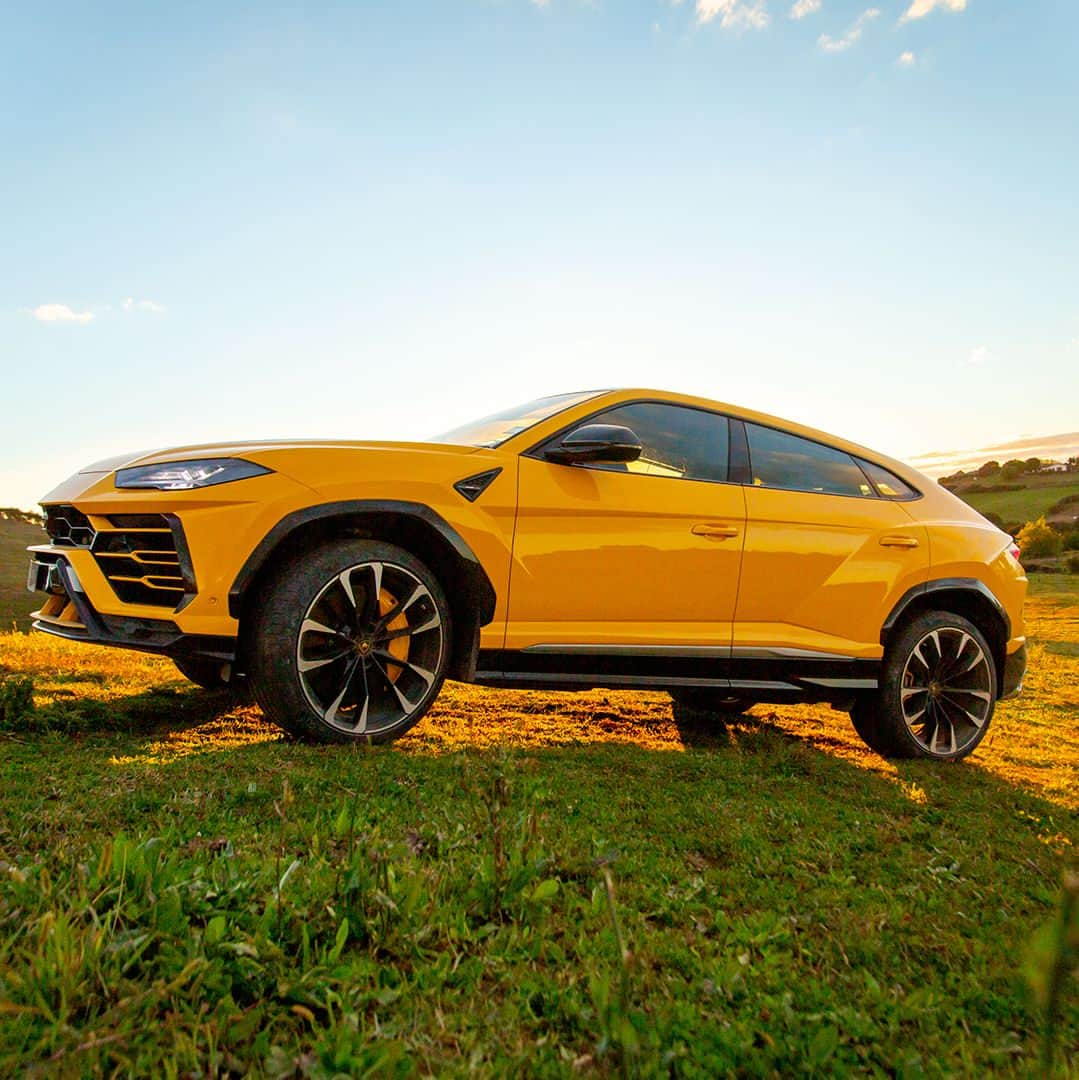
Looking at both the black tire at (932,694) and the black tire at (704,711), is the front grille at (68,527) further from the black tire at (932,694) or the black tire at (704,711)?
the black tire at (932,694)

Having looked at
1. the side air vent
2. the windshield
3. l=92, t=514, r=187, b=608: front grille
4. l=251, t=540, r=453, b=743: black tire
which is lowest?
l=251, t=540, r=453, b=743: black tire

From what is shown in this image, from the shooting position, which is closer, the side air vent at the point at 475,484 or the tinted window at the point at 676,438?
the side air vent at the point at 475,484

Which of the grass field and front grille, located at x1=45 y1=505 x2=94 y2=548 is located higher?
front grille, located at x1=45 y1=505 x2=94 y2=548

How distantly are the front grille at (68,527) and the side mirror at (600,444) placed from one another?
2.32 metres

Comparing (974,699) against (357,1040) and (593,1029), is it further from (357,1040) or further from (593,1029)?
(357,1040)

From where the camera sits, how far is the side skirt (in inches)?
170

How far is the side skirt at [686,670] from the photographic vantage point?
4.31 meters

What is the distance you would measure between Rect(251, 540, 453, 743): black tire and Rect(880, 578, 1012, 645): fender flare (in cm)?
276

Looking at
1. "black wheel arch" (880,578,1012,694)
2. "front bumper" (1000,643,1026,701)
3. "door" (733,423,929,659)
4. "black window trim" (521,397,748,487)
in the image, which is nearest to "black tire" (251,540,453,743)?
"black window trim" (521,397,748,487)

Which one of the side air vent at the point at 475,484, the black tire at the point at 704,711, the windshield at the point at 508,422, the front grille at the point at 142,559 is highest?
the windshield at the point at 508,422

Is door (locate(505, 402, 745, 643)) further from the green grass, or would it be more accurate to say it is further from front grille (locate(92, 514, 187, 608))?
the green grass

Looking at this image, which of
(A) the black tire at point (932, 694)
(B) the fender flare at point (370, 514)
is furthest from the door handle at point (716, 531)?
(A) the black tire at point (932, 694)

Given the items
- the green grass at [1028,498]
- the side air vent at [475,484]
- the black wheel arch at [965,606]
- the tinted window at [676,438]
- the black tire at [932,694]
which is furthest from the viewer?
the green grass at [1028,498]

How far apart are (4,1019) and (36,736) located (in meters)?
2.96
